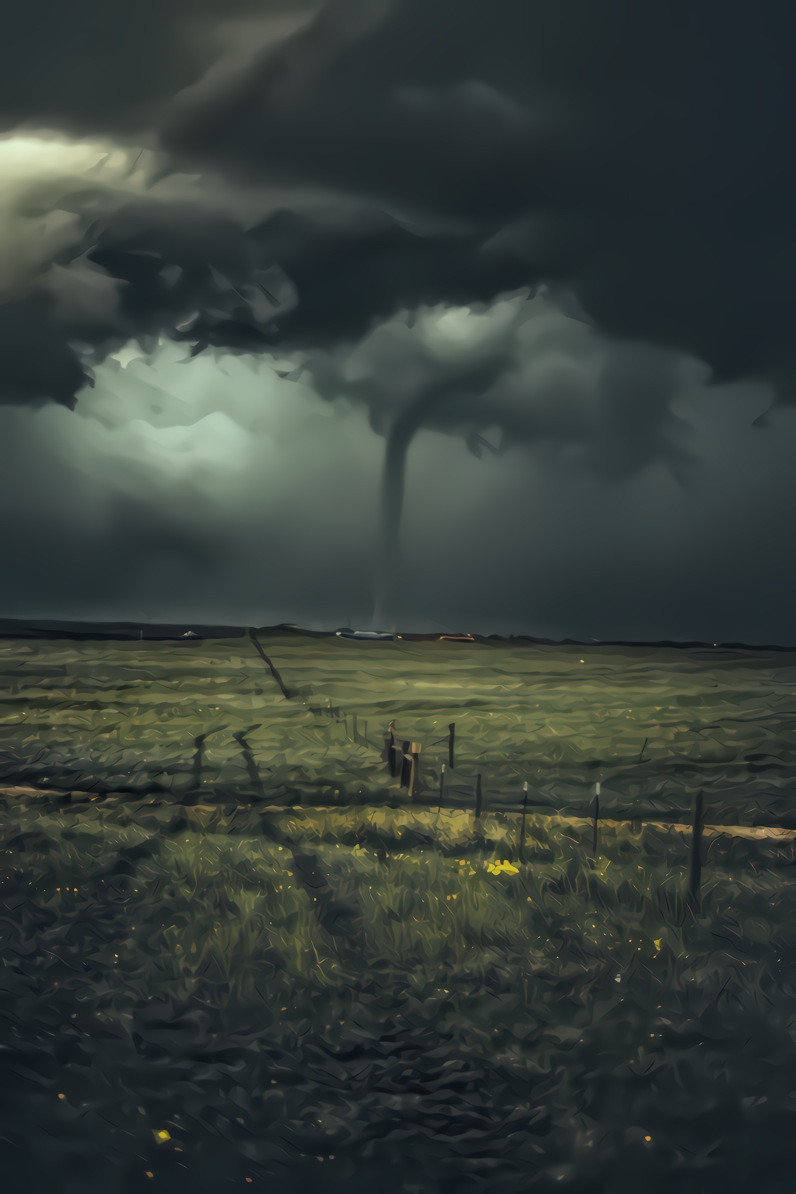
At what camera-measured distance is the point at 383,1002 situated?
23281 mm

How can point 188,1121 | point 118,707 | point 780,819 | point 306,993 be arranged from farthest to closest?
point 118,707, point 780,819, point 306,993, point 188,1121

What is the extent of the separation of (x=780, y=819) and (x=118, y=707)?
91.5 meters

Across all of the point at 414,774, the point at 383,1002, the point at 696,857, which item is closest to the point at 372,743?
the point at 414,774

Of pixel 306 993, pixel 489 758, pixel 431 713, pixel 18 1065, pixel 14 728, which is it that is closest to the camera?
pixel 18 1065

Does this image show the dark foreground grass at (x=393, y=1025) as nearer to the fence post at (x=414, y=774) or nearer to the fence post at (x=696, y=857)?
the fence post at (x=696, y=857)

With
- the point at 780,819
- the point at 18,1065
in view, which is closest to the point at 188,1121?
the point at 18,1065

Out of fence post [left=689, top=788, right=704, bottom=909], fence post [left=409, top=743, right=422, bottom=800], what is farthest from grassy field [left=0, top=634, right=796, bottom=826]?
fence post [left=689, top=788, right=704, bottom=909]

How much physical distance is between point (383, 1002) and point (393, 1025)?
5.03 ft

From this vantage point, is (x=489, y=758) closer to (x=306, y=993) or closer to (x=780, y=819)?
(x=780, y=819)

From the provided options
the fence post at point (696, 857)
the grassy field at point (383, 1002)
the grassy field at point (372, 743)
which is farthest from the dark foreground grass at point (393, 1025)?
the grassy field at point (372, 743)

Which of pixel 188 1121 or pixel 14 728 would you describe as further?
pixel 14 728

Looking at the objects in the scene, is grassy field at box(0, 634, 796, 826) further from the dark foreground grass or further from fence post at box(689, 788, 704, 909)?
the dark foreground grass

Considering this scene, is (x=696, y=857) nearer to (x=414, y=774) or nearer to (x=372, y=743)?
(x=414, y=774)

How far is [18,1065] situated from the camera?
18406mm
